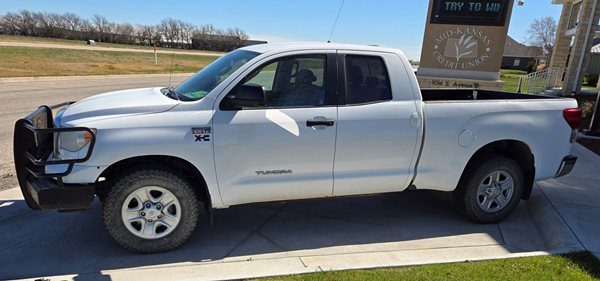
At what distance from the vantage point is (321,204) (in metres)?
5.01

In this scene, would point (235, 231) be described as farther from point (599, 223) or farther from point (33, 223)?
point (599, 223)

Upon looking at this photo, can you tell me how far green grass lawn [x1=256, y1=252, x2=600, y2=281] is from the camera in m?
3.24

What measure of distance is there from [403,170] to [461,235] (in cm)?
96

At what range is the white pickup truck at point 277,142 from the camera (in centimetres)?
334

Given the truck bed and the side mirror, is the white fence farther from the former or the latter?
the side mirror

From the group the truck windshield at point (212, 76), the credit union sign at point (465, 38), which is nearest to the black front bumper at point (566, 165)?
the truck windshield at point (212, 76)

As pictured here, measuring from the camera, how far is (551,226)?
13.9ft

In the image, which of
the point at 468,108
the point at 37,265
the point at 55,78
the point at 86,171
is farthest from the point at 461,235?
the point at 55,78

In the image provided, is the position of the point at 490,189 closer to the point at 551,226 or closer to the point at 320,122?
the point at 551,226

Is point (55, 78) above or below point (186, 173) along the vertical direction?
below

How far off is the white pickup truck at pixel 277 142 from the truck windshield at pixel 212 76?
0.02 m

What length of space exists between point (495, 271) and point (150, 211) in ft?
9.63

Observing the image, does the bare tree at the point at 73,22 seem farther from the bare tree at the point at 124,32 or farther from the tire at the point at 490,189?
the tire at the point at 490,189

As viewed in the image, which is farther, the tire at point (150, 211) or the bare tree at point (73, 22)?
the bare tree at point (73, 22)
